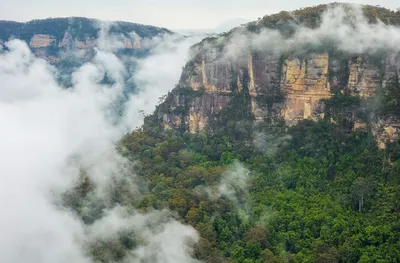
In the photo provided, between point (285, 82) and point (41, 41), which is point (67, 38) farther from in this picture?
point (285, 82)

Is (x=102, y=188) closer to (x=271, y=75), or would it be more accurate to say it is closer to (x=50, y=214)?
(x=50, y=214)

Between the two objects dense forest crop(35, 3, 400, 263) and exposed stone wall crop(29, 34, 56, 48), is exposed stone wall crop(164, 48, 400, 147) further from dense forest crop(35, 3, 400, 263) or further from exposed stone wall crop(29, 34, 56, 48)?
exposed stone wall crop(29, 34, 56, 48)

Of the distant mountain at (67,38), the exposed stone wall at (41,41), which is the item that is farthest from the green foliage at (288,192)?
the exposed stone wall at (41,41)

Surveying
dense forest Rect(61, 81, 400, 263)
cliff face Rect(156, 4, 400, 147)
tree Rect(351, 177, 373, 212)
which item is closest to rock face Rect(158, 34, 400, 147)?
cliff face Rect(156, 4, 400, 147)

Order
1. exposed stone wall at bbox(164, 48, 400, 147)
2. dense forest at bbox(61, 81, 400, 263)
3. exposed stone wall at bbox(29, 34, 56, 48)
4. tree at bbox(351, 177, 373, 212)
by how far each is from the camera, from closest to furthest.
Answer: dense forest at bbox(61, 81, 400, 263) → tree at bbox(351, 177, 373, 212) → exposed stone wall at bbox(164, 48, 400, 147) → exposed stone wall at bbox(29, 34, 56, 48)

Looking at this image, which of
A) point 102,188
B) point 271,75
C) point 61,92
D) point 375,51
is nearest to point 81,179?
point 102,188

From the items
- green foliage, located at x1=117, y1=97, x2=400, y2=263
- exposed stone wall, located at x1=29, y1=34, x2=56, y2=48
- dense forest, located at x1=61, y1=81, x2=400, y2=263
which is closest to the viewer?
green foliage, located at x1=117, y1=97, x2=400, y2=263

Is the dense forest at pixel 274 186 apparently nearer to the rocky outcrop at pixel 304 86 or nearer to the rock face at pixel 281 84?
the rock face at pixel 281 84
